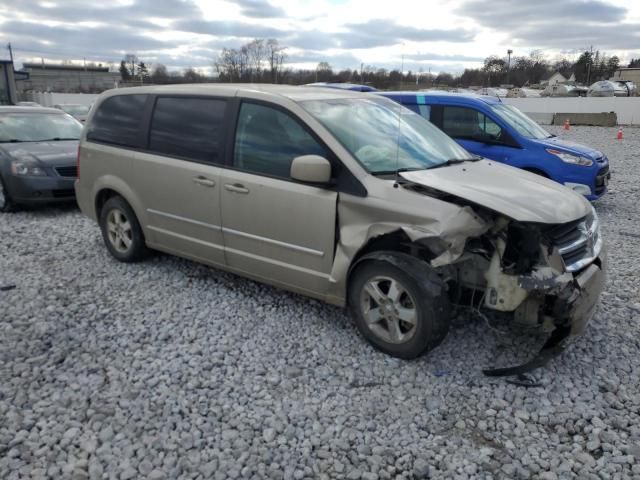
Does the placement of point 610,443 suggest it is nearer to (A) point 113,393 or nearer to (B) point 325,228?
(B) point 325,228

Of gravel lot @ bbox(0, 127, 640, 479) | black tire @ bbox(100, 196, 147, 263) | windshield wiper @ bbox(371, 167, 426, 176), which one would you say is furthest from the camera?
black tire @ bbox(100, 196, 147, 263)

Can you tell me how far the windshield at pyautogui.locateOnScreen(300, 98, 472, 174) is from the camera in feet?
13.0

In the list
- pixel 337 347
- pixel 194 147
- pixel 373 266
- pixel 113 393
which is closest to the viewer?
pixel 113 393

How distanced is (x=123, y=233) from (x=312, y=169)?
8.92 feet

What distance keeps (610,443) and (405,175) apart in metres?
2.05

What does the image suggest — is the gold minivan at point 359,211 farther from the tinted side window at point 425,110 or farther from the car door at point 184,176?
the tinted side window at point 425,110

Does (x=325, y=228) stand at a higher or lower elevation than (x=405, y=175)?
lower

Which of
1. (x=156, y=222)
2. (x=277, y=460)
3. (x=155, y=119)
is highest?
(x=155, y=119)

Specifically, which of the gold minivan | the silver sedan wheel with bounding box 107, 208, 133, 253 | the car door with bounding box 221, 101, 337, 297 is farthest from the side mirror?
the silver sedan wheel with bounding box 107, 208, 133, 253

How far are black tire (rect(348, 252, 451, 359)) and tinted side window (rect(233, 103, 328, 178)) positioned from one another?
924 mm

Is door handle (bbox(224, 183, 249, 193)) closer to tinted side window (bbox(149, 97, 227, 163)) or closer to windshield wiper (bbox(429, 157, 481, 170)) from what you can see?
tinted side window (bbox(149, 97, 227, 163))

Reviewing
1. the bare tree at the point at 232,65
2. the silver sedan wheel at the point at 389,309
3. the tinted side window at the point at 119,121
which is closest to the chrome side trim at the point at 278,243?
the silver sedan wheel at the point at 389,309

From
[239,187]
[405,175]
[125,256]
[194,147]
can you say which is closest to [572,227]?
[405,175]

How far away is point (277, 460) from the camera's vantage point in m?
2.76
